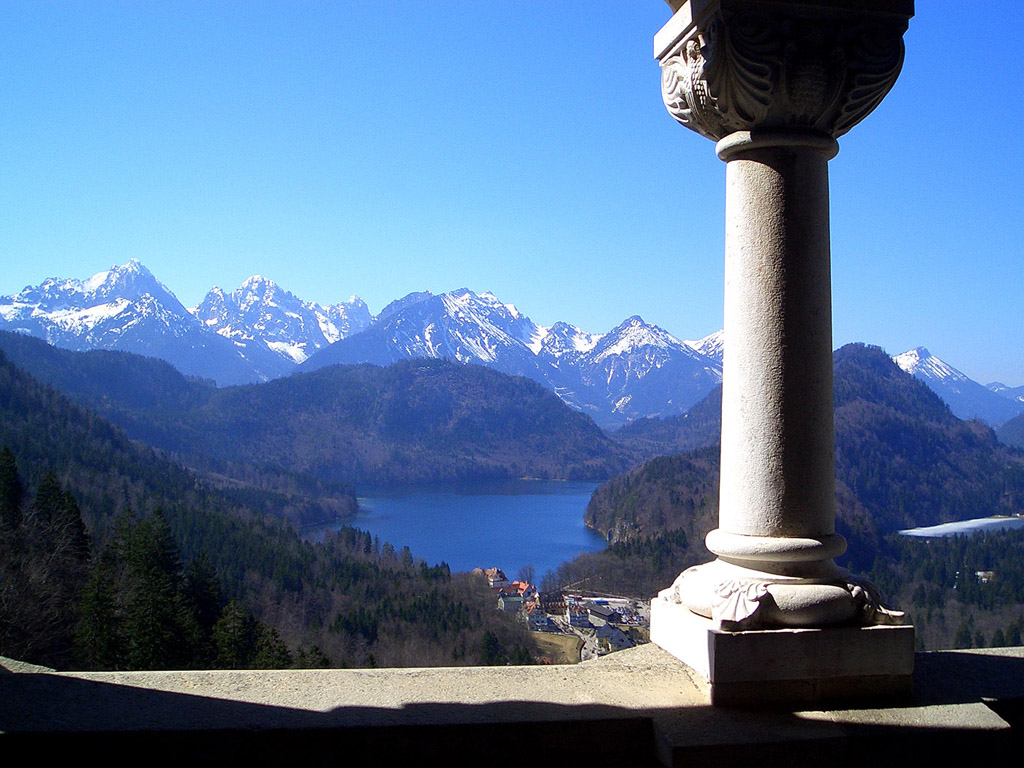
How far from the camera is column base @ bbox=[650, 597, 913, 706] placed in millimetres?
4129

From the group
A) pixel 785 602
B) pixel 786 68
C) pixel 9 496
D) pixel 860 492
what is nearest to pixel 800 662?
pixel 785 602

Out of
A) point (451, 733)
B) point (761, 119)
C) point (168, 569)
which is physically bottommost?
point (168, 569)

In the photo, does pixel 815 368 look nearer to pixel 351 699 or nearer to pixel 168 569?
pixel 351 699

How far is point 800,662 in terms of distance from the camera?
4191mm

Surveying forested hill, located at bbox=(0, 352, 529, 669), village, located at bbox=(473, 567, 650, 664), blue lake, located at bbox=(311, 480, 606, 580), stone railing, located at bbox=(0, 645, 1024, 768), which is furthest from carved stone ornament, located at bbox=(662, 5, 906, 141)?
blue lake, located at bbox=(311, 480, 606, 580)

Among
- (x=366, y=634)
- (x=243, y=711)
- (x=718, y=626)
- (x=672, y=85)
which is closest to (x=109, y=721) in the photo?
(x=243, y=711)

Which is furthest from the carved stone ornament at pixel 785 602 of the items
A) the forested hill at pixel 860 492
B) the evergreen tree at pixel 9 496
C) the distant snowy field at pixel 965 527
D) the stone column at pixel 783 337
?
the distant snowy field at pixel 965 527

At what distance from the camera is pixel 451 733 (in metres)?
3.83

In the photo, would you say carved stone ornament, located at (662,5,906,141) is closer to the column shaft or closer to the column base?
the column shaft

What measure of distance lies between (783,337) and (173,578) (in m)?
50.7

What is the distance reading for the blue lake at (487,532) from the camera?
12106 cm

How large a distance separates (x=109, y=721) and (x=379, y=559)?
358 feet

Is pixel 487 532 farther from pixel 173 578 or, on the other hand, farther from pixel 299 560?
pixel 173 578

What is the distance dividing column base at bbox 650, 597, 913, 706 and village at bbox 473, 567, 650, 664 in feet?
208
